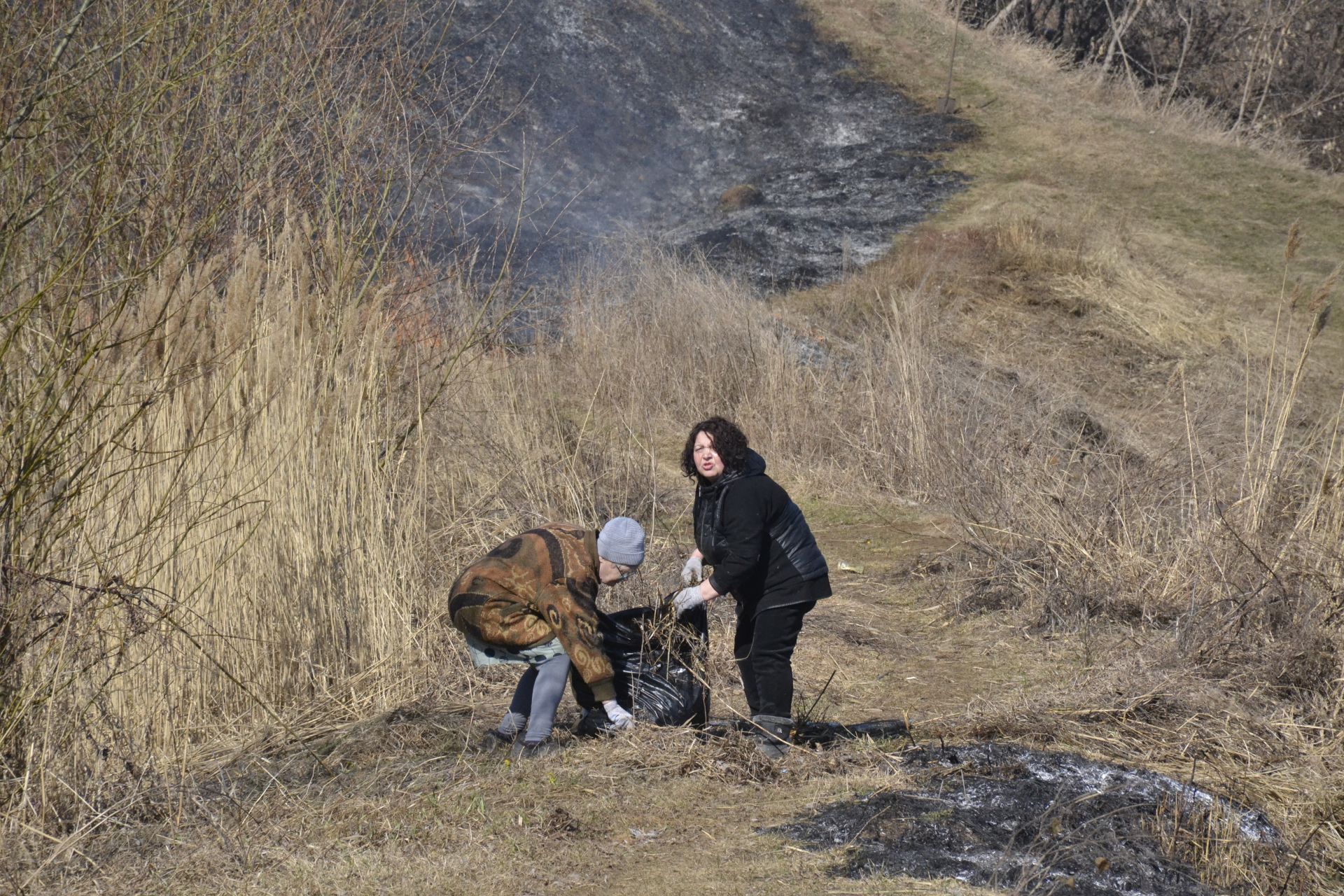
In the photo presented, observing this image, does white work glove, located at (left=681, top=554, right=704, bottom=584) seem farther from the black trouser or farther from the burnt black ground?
the burnt black ground

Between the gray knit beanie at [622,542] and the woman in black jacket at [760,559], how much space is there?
23 centimetres

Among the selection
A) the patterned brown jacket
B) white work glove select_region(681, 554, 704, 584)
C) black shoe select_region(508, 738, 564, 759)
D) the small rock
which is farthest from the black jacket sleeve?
the small rock

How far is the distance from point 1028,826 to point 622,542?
1658mm

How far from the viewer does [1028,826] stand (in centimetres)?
388

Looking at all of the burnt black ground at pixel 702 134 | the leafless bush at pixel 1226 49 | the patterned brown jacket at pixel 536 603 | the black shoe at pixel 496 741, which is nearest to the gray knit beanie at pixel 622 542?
the patterned brown jacket at pixel 536 603

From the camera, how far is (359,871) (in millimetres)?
3561

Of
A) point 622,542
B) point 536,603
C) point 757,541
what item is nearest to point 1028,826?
point 757,541

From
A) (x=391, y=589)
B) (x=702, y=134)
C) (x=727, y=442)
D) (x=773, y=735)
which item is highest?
(x=702, y=134)

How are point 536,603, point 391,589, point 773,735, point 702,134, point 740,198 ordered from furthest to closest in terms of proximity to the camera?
1. point 702,134
2. point 740,198
3. point 391,589
4. point 773,735
5. point 536,603

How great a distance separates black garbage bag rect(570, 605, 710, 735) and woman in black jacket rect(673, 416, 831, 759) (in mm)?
187

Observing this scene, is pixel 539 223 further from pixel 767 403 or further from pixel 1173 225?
pixel 1173 225

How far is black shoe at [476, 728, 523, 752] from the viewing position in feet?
15.5

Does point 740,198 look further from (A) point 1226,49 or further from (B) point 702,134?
(A) point 1226,49

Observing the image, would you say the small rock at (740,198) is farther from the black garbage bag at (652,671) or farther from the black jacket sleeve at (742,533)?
the black jacket sleeve at (742,533)
